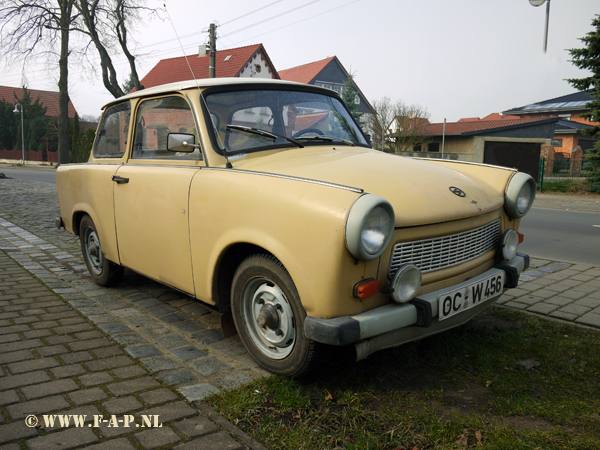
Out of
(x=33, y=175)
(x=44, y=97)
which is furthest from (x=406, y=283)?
(x=44, y=97)

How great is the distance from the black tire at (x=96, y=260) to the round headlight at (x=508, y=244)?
330cm

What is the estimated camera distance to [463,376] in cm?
299

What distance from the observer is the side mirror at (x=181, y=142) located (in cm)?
338

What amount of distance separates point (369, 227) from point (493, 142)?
2706 cm

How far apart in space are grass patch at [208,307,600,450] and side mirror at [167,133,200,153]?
160 cm

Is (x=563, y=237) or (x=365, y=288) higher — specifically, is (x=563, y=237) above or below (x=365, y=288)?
below

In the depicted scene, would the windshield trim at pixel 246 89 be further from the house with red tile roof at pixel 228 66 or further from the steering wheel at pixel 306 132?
the house with red tile roof at pixel 228 66

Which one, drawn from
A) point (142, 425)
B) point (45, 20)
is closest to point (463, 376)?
point (142, 425)

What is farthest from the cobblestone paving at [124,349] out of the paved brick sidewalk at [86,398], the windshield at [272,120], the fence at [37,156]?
the fence at [37,156]

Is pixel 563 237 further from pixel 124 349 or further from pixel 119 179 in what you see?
pixel 124 349

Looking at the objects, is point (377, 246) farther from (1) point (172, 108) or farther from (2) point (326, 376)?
(1) point (172, 108)

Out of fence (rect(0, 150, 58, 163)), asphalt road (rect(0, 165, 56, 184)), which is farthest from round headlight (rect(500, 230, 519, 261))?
fence (rect(0, 150, 58, 163))

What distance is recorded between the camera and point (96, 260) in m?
4.89

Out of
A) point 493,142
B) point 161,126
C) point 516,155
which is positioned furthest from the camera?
point 493,142
